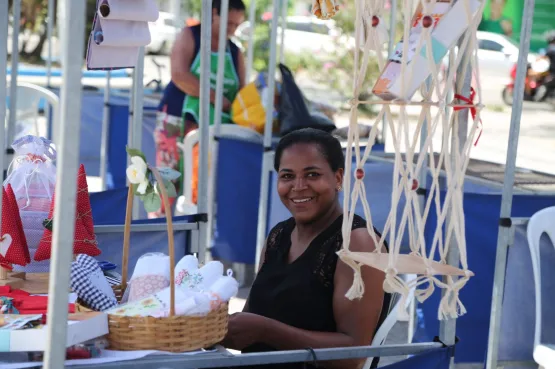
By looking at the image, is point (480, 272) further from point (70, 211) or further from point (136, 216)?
point (70, 211)

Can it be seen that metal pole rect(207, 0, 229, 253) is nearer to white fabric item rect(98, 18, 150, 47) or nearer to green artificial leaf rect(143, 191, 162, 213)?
white fabric item rect(98, 18, 150, 47)

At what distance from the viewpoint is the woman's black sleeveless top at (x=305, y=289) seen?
98.9 inches

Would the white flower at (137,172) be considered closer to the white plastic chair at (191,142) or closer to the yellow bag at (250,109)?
the white plastic chair at (191,142)

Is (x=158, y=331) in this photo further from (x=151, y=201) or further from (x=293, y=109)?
(x=293, y=109)

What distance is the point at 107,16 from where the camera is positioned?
7.93ft

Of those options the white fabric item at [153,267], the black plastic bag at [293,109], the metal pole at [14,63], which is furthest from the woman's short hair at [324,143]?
the black plastic bag at [293,109]

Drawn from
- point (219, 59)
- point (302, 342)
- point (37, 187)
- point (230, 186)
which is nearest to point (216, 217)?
point (230, 186)

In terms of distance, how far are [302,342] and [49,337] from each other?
0.84 m

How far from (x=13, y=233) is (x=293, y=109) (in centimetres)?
285

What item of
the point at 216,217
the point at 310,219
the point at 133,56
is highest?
the point at 133,56

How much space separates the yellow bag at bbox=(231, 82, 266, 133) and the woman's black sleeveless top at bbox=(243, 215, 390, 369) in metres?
2.73

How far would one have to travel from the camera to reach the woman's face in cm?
267

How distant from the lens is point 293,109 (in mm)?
Result: 5184

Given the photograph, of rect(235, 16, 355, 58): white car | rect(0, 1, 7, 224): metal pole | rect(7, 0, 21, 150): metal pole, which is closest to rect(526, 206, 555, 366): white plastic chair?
rect(0, 1, 7, 224): metal pole
